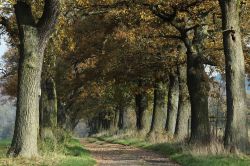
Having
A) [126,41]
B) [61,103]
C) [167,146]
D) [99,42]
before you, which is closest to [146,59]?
[126,41]

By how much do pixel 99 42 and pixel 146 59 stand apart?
4607 millimetres

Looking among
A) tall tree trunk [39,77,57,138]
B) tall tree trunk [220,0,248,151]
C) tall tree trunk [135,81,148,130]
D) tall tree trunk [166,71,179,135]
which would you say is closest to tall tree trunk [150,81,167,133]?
tall tree trunk [166,71,179,135]

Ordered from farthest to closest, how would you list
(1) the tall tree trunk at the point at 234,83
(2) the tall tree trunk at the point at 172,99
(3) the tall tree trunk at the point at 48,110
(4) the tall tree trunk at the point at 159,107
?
(4) the tall tree trunk at the point at 159,107, (2) the tall tree trunk at the point at 172,99, (3) the tall tree trunk at the point at 48,110, (1) the tall tree trunk at the point at 234,83

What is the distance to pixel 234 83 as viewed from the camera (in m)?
17.5

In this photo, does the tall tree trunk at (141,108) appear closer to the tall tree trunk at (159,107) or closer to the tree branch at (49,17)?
the tall tree trunk at (159,107)

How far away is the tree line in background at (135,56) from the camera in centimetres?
1666

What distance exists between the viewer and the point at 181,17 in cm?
2239

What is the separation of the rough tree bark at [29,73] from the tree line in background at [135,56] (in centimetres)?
3

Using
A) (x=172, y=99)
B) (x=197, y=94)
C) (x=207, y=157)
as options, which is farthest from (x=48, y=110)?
(x=207, y=157)

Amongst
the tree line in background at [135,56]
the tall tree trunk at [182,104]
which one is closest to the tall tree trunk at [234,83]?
the tree line in background at [135,56]

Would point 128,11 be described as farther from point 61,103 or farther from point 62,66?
point 61,103

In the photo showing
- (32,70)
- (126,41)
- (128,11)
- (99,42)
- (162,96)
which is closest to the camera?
(32,70)

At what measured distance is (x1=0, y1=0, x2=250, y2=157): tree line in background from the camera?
656 inches

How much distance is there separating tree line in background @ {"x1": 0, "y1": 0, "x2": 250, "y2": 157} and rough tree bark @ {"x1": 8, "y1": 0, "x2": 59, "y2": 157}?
0.03 m
